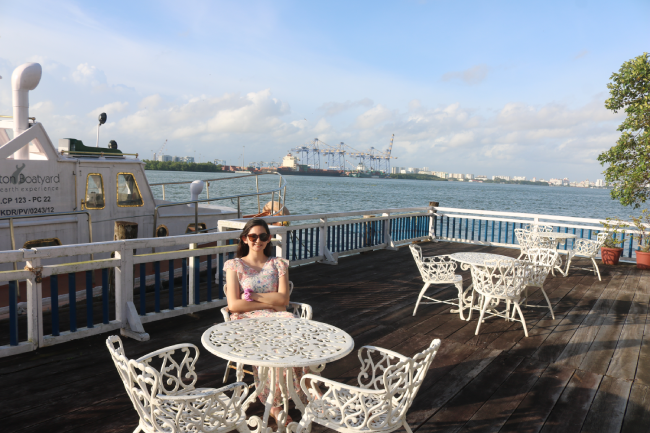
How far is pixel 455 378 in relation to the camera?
3783 mm

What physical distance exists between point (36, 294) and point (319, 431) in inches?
111

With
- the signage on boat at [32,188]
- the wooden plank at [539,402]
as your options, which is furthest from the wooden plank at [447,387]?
the signage on boat at [32,188]

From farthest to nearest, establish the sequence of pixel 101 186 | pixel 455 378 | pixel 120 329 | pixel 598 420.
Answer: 1. pixel 101 186
2. pixel 120 329
3. pixel 455 378
4. pixel 598 420

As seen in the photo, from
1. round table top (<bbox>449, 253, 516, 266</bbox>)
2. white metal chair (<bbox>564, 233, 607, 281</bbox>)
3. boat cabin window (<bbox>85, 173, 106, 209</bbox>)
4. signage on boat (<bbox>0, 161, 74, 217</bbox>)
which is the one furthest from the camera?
white metal chair (<bbox>564, 233, 607, 281</bbox>)

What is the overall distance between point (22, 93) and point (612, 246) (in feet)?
39.1

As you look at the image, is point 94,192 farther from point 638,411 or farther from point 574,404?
point 638,411

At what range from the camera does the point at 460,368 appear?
4004 mm

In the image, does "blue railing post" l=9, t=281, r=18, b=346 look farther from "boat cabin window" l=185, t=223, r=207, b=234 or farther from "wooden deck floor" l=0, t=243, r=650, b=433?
"boat cabin window" l=185, t=223, r=207, b=234

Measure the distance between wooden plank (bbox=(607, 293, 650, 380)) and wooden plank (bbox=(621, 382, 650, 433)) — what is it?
0.91 feet

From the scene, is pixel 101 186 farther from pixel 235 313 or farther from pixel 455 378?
pixel 455 378

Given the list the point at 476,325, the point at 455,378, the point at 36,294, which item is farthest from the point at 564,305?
the point at 36,294

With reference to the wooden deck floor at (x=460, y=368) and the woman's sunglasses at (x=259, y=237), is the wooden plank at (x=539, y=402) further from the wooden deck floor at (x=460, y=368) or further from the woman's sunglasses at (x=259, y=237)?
the woman's sunglasses at (x=259, y=237)

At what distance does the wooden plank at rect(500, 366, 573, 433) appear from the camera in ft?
10.1

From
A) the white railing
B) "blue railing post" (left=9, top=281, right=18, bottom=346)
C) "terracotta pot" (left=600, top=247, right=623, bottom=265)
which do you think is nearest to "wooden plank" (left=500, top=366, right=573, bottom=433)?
the white railing
